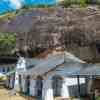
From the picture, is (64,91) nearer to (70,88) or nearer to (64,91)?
(64,91)

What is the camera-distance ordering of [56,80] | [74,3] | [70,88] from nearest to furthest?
[56,80], [70,88], [74,3]

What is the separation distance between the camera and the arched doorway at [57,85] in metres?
40.0

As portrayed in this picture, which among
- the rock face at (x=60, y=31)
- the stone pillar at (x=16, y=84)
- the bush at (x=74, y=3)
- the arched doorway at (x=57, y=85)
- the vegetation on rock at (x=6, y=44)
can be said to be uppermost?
the bush at (x=74, y=3)

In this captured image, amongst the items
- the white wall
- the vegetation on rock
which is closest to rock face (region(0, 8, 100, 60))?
the vegetation on rock

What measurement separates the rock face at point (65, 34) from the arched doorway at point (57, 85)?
16.1 meters

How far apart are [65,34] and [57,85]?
23.0 meters

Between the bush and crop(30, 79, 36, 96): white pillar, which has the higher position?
the bush

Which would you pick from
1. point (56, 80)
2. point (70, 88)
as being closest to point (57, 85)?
point (56, 80)

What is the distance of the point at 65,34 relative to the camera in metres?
62.9

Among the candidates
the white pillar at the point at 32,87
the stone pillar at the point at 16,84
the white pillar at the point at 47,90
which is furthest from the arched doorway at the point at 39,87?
the stone pillar at the point at 16,84

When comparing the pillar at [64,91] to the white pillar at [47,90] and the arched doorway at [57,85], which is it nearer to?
the arched doorway at [57,85]

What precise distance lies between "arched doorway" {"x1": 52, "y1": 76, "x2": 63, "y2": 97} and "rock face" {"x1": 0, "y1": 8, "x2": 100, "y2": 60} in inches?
634

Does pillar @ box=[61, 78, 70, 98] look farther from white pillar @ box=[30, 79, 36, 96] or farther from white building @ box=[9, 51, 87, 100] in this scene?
white pillar @ box=[30, 79, 36, 96]

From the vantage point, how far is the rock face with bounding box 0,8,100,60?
5919cm
